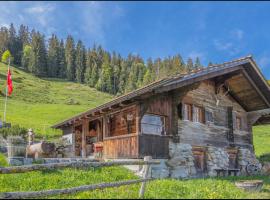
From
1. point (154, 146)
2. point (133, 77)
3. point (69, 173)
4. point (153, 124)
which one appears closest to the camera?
point (69, 173)

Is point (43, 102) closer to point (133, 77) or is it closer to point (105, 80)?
point (105, 80)

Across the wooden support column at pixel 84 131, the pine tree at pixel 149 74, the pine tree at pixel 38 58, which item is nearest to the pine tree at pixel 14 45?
the pine tree at pixel 38 58

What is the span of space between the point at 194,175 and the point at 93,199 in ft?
36.7

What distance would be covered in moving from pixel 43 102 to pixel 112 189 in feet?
204

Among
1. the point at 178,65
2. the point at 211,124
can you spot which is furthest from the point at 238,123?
the point at 178,65

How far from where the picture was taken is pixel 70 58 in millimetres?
124062

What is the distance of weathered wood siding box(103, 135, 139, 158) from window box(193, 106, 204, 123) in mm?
4808

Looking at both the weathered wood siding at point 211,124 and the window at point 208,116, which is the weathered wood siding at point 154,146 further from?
the window at point 208,116

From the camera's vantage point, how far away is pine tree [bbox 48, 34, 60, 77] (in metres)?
116

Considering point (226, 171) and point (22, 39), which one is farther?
point (22, 39)

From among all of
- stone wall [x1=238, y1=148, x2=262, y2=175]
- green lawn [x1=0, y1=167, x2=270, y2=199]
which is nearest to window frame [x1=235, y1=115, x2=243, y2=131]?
stone wall [x1=238, y1=148, x2=262, y2=175]

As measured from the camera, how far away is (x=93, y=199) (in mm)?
8156

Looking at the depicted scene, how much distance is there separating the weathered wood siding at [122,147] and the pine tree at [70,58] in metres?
98.4

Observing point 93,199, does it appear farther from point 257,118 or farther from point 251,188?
point 257,118
